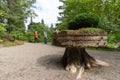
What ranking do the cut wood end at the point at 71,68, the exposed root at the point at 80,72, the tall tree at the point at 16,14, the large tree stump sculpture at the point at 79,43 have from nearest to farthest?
1. the exposed root at the point at 80,72
2. the large tree stump sculpture at the point at 79,43
3. the cut wood end at the point at 71,68
4. the tall tree at the point at 16,14

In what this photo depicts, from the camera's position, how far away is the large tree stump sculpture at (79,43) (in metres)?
5.82


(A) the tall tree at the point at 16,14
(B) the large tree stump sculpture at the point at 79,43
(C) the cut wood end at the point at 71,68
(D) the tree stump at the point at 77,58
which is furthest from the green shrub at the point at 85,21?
(A) the tall tree at the point at 16,14

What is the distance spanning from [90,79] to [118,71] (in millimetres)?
1527

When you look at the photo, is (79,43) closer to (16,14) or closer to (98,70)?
(98,70)

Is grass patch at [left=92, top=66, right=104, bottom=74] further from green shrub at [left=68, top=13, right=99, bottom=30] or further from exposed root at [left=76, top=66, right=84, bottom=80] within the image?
green shrub at [left=68, top=13, right=99, bottom=30]

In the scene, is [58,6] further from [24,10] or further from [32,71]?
[32,71]

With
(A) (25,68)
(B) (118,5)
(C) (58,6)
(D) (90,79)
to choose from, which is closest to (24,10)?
(C) (58,6)

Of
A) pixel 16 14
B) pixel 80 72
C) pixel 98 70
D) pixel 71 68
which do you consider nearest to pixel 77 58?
pixel 71 68

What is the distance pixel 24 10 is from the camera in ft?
75.5

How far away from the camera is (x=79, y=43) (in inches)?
228

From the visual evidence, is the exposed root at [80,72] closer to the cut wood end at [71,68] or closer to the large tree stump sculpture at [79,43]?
the large tree stump sculpture at [79,43]

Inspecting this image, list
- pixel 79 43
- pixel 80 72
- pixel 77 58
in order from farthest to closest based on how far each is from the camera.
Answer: pixel 77 58 → pixel 80 72 → pixel 79 43

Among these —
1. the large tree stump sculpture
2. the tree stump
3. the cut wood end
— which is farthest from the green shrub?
the cut wood end

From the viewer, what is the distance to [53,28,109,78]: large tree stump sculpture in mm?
5820
